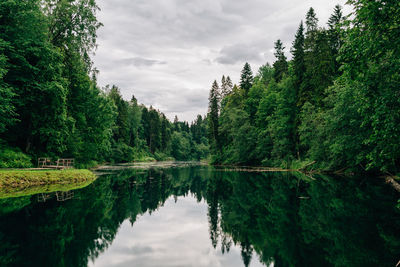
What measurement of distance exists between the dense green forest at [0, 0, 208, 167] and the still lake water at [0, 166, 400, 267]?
1136 centimetres

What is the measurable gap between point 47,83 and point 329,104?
29764mm

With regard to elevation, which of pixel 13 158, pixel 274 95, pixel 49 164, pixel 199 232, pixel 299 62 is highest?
pixel 299 62

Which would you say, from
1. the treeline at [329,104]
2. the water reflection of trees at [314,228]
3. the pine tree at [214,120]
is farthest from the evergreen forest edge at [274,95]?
the pine tree at [214,120]

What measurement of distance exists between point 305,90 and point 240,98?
22.3 metres

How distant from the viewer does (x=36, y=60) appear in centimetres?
2445

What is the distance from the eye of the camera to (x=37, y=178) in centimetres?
2012

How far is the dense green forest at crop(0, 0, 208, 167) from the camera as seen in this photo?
882 inches

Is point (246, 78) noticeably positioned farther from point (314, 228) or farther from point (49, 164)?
point (314, 228)

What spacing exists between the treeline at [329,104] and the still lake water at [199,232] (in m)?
3.23

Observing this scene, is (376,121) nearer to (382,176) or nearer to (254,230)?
(254,230)

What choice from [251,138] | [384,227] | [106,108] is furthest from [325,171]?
[106,108]

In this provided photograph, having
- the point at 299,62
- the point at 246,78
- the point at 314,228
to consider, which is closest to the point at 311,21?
the point at 299,62

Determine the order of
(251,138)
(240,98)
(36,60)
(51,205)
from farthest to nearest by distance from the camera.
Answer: (240,98) → (251,138) → (36,60) → (51,205)

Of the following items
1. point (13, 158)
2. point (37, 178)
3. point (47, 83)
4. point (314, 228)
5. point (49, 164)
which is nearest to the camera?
point (314, 228)
